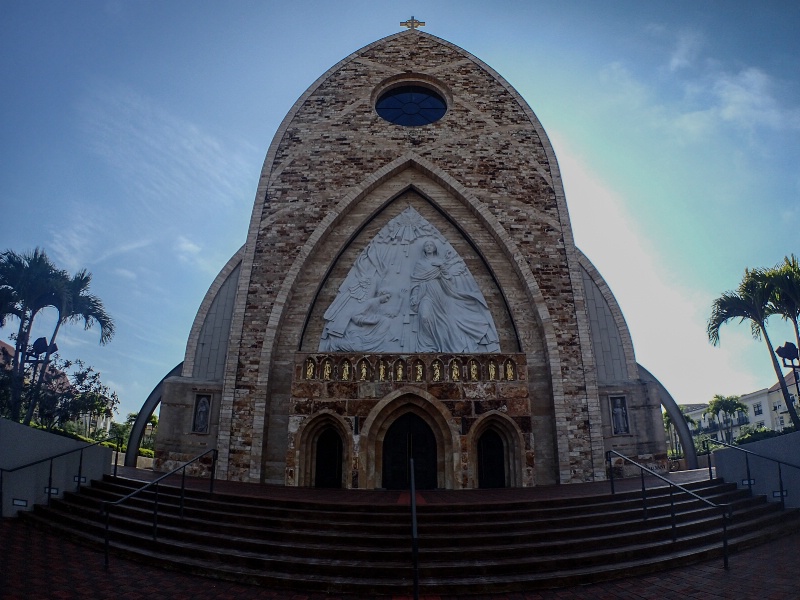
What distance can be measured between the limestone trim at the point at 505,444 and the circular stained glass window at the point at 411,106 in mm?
10129

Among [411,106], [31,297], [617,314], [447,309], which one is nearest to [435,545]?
[447,309]

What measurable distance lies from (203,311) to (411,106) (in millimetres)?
9860

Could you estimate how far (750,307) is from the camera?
781 inches

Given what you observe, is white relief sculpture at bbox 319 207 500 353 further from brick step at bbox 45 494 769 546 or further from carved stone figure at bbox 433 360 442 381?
brick step at bbox 45 494 769 546

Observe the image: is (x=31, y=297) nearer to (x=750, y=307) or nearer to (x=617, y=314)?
(x=617, y=314)

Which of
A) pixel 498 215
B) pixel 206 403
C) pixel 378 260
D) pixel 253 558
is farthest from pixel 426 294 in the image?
pixel 253 558

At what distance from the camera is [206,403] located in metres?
14.1

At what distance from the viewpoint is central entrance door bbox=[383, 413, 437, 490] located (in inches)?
525

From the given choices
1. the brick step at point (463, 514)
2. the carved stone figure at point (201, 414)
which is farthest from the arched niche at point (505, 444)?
the carved stone figure at point (201, 414)

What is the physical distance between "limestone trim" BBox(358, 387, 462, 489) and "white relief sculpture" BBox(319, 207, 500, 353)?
1403mm

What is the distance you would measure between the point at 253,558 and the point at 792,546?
7.77m

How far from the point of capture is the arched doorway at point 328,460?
1342 centimetres

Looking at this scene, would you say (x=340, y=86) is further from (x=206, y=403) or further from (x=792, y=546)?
(x=792, y=546)

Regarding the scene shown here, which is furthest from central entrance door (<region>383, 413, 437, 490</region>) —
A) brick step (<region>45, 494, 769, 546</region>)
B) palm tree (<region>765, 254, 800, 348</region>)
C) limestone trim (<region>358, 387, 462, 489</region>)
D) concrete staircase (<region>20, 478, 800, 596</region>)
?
palm tree (<region>765, 254, 800, 348</region>)
